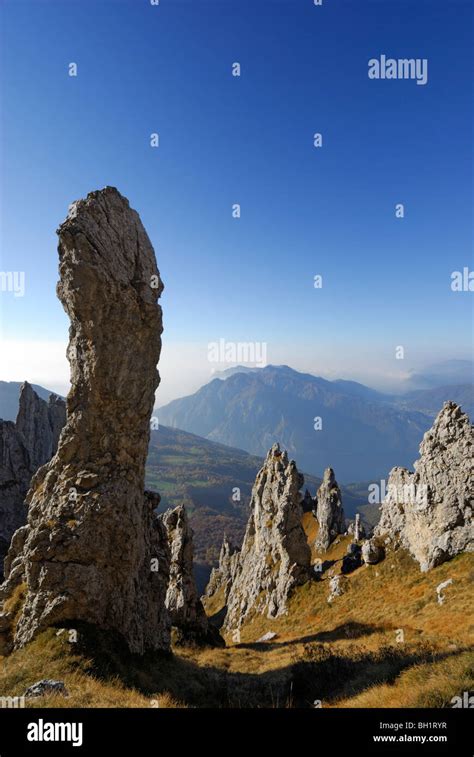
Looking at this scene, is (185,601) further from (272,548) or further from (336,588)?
(272,548)

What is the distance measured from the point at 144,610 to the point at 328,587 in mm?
42444

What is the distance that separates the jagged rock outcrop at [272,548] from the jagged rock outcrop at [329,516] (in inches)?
821

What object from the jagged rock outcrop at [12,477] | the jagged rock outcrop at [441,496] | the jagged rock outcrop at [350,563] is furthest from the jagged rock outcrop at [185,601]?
the jagged rock outcrop at [441,496]

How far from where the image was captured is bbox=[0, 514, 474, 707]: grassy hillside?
48.2 ft

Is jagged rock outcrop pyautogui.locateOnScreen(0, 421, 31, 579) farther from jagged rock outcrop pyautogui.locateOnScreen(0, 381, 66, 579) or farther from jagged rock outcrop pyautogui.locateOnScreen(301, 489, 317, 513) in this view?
jagged rock outcrop pyautogui.locateOnScreen(301, 489, 317, 513)

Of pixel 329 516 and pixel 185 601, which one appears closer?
pixel 185 601

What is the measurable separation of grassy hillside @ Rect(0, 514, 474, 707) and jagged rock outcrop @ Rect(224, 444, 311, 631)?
23.2 metres

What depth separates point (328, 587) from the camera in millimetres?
58219

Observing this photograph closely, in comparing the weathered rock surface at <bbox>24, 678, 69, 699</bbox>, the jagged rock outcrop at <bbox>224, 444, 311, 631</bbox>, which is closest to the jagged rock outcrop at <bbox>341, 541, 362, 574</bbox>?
the jagged rock outcrop at <bbox>224, 444, 311, 631</bbox>

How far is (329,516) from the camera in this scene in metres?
97.5

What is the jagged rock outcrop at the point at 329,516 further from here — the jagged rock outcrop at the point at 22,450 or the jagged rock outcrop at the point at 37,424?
the jagged rock outcrop at the point at 22,450

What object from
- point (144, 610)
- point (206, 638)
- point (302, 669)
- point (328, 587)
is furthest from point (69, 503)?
point (328, 587)

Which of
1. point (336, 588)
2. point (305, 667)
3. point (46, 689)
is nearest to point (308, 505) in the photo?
point (336, 588)

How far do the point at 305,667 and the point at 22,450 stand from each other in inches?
2234
